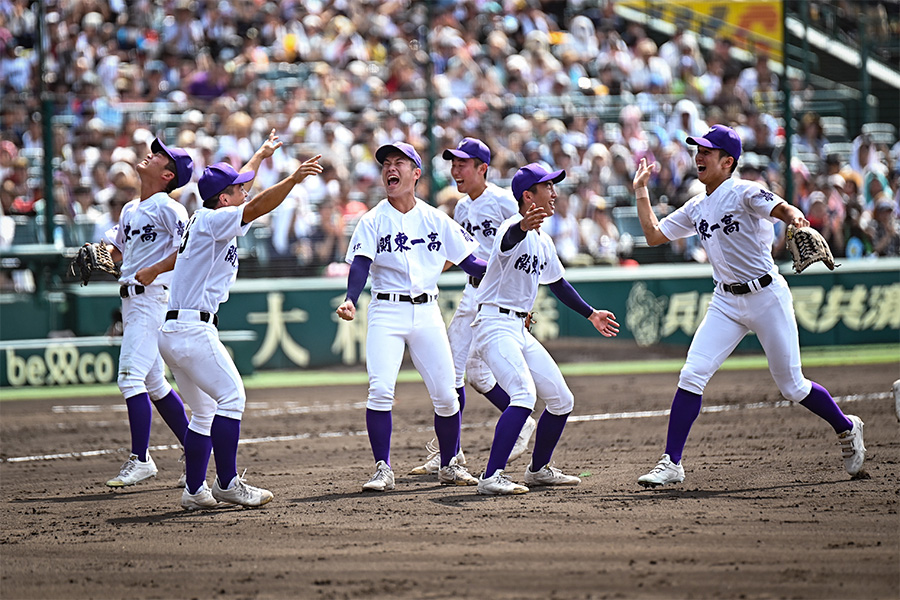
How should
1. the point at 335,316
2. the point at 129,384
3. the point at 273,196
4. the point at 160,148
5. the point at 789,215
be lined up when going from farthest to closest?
the point at 335,316 < the point at 129,384 < the point at 160,148 < the point at 789,215 < the point at 273,196

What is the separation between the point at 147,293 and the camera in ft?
27.3

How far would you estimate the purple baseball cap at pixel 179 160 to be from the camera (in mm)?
8055

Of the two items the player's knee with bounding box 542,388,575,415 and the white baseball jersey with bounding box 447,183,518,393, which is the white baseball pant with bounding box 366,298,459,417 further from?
the white baseball jersey with bounding box 447,183,518,393

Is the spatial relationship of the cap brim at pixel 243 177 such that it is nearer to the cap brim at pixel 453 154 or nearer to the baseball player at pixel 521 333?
the baseball player at pixel 521 333

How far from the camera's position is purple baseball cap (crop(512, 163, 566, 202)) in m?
7.27

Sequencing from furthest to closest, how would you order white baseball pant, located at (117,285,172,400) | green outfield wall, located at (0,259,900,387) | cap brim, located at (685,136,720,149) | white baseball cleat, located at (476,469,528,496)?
green outfield wall, located at (0,259,900,387)
white baseball pant, located at (117,285,172,400)
cap brim, located at (685,136,720,149)
white baseball cleat, located at (476,469,528,496)

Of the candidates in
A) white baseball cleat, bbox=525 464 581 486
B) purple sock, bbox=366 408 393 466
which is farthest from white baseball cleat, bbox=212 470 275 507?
white baseball cleat, bbox=525 464 581 486

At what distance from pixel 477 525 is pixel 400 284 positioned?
185cm

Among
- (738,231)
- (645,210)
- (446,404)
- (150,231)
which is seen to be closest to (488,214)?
(645,210)

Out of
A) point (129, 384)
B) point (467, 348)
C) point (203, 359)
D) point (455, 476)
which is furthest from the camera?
point (467, 348)

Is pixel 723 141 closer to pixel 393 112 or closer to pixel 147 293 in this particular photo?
pixel 147 293

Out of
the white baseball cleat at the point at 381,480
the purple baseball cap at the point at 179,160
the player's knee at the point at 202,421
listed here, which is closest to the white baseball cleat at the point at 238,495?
the player's knee at the point at 202,421

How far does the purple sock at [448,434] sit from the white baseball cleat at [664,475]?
1221 millimetres

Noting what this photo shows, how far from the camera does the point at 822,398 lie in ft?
25.1
